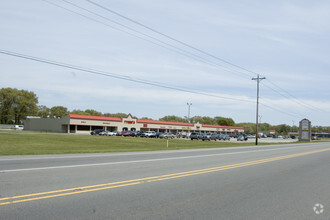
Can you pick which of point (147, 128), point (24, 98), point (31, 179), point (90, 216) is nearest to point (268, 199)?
point (90, 216)

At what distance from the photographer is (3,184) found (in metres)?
7.90

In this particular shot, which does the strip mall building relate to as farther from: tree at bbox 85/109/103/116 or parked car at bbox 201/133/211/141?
tree at bbox 85/109/103/116

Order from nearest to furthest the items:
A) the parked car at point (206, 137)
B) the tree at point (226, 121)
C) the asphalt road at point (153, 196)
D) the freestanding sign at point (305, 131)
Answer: the asphalt road at point (153, 196) → the parked car at point (206, 137) → the freestanding sign at point (305, 131) → the tree at point (226, 121)

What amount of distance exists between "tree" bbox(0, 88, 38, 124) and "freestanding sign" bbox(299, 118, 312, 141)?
3901 inches

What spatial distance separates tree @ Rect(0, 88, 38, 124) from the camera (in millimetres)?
114662

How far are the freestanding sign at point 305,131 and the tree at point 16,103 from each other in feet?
325

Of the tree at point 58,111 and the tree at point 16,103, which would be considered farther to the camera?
the tree at point 58,111

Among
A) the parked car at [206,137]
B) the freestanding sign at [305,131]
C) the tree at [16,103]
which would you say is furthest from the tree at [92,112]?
the parked car at [206,137]

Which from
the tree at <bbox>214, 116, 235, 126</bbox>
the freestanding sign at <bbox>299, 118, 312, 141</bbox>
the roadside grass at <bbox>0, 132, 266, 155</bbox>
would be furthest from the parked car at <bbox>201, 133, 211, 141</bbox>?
the tree at <bbox>214, 116, 235, 126</bbox>

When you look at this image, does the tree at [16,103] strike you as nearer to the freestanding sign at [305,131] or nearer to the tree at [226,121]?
the freestanding sign at [305,131]

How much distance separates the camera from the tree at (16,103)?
114662 mm

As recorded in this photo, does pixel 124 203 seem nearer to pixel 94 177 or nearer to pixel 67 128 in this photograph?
pixel 94 177

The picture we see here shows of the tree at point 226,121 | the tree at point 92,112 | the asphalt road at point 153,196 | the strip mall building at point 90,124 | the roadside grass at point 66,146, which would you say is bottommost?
the roadside grass at point 66,146

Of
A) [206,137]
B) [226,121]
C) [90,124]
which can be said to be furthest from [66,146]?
[226,121]
